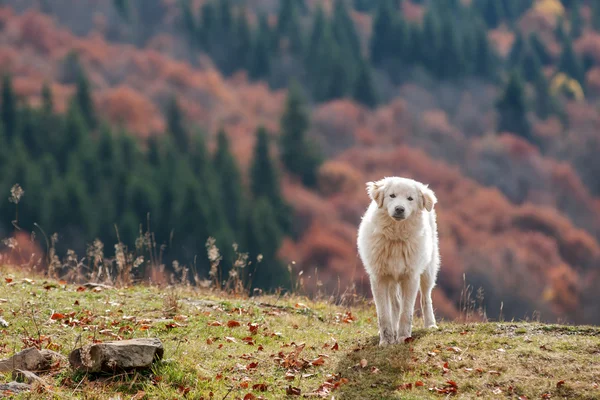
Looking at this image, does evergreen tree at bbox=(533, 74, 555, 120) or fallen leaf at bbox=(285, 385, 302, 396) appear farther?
evergreen tree at bbox=(533, 74, 555, 120)

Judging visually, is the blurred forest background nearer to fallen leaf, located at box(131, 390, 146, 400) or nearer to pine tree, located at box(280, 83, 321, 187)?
pine tree, located at box(280, 83, 321, 187)

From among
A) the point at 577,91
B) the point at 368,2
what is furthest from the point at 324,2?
the point at 577,91

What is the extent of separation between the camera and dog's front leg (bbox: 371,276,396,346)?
27.7 ft

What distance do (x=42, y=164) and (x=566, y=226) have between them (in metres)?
42.8

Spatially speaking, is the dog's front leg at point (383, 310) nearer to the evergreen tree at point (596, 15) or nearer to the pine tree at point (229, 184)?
the pine tree at point (229, 184)

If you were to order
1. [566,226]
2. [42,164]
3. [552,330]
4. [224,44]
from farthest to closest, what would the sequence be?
[224,44] → [566,226] → [42,164] → [552,330]

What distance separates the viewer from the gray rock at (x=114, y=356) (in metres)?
7.09

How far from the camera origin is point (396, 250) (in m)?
8.67

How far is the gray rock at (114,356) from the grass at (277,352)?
98 mm

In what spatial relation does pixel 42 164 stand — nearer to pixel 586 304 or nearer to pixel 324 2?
pixel 586 304

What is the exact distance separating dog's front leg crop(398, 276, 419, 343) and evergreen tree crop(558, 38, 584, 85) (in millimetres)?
90699

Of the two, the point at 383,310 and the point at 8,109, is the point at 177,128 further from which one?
the point at 383,310

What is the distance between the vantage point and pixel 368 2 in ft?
323

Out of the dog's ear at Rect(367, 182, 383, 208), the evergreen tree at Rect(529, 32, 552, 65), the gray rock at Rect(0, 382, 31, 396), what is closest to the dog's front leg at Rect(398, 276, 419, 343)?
the dog's ear at Rect(367, 182, 383, 208)
